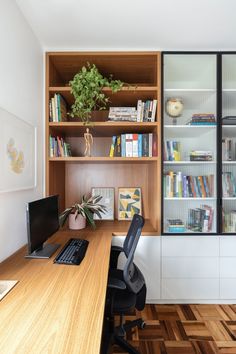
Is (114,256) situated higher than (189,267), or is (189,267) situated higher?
(114,256)

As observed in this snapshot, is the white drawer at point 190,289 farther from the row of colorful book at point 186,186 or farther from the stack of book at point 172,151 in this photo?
the stack of book at point 172,151

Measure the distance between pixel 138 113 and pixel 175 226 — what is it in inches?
48.3

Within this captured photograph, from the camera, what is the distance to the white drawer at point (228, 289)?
225cm

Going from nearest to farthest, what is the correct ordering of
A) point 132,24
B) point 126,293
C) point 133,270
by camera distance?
point 126,293 < point 133,270 < point 132,24

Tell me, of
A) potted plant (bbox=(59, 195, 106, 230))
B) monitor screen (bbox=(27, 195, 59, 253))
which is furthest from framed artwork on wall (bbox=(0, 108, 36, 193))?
potted plant (bbox=(59, 195, 106, 230))

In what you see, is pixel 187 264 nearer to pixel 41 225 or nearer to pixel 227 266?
pixel 227 266

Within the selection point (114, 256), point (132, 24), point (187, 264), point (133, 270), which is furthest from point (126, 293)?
point (132, 24)

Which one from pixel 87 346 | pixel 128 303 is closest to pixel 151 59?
pixel 128 303

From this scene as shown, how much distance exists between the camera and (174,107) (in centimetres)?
229

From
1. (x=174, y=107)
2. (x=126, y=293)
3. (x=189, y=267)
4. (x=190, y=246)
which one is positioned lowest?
(x=189, y=267)

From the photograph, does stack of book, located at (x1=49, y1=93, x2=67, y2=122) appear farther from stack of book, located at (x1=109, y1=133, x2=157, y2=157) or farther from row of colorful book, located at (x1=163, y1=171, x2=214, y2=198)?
row of colorful book, located at (x1=163, y1=171, x2=214, y2=198)

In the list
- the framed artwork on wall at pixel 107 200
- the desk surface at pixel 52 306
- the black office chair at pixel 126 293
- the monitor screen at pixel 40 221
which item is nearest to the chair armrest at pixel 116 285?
the black office chair at pixel 126 293

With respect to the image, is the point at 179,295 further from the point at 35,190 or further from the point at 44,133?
the point at 44,133

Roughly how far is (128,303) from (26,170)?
129cm
